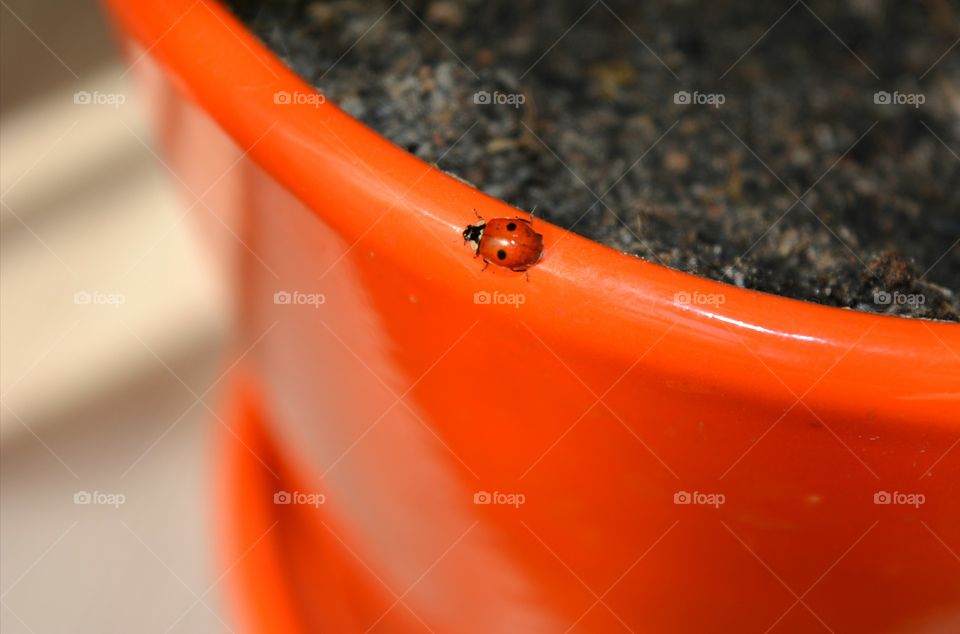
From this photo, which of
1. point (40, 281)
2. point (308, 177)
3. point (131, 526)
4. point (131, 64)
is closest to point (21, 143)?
point (40, 281)

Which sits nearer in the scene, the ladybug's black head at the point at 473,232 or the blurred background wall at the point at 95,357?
the ladybug's black head at the point at 473,232

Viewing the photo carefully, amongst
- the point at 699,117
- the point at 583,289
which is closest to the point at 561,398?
the point at 583,289

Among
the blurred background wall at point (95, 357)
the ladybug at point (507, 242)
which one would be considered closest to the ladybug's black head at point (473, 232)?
the ladybug at point (507, 242)

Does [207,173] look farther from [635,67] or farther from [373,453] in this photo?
[635,67]

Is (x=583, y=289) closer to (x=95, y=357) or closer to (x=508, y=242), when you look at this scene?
(x=508, y=242)

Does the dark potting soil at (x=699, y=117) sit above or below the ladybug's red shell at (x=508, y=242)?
above

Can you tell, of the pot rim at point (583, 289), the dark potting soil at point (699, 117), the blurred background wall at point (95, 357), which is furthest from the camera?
the blurred background wall at point (95, 357)

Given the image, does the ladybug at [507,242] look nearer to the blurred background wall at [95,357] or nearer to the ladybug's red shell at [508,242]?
the ladybug's red shell at [508,242]
